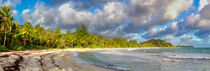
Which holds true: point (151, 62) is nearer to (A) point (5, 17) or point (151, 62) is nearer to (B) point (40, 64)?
(B) point (40, 64)

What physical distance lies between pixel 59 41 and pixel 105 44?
64438 mm

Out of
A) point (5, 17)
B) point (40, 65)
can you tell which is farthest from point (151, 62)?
point (5, 17)

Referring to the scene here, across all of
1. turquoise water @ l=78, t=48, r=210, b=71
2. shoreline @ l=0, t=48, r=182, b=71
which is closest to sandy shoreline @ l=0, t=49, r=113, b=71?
shoreline @ l=0, t=48, r=182, b=71

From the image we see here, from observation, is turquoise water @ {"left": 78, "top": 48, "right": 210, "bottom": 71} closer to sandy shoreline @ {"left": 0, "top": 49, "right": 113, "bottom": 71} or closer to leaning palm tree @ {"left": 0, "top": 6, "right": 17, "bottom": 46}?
sandy shoreline @ {"left": 0, "top": 49, "right": 113, "bottom": 71}

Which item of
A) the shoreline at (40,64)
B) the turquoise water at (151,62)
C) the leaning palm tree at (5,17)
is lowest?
the turquoise water at (151,62)

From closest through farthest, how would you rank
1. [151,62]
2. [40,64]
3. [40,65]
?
[40,65], [40,64], [151,62]

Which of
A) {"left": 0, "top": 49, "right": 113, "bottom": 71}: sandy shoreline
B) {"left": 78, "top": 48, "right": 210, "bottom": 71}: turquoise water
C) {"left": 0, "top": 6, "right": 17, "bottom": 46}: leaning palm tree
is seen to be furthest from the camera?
{"left": 0, "top": 6, "right": 17, "bottom": 46}: leaning palm tree

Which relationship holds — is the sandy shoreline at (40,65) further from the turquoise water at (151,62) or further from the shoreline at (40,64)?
the turquoise water at (151,62)

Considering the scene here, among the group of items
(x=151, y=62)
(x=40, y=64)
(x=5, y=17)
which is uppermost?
(x=5, y=17)

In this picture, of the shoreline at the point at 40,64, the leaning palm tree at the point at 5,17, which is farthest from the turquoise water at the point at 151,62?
the leaning palm tree at the point at 5,17

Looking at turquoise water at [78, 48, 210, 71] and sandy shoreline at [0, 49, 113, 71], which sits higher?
sandy shoreline at [0, 49, 113, 71]

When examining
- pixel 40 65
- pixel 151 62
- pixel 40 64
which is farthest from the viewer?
pixel 151 62

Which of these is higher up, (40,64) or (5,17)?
(5,17)

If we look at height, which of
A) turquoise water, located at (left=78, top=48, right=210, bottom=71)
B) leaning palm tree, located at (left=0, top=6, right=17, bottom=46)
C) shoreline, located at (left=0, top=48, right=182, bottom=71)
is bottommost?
turquoise water, located at (left=78, top=48, right=210, bottom=71)
